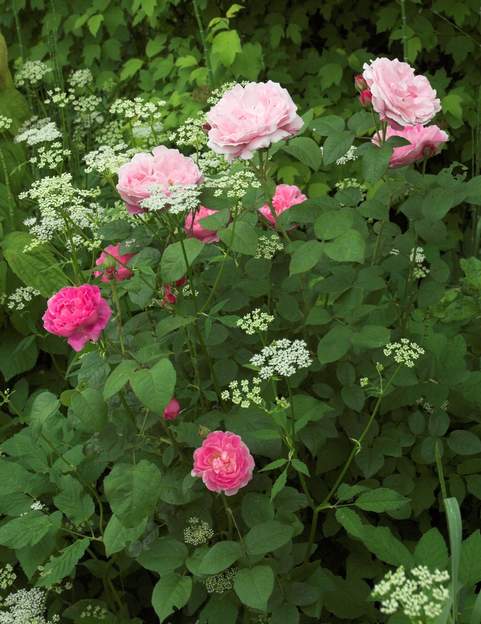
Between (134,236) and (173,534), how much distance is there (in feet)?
1.82

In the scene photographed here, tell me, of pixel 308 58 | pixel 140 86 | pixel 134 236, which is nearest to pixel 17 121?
pixel 140 86

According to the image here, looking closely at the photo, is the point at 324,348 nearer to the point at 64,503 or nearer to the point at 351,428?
the point at 351,428

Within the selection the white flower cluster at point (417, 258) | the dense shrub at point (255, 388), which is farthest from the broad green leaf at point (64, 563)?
the white flower cluster at point (417, 258)

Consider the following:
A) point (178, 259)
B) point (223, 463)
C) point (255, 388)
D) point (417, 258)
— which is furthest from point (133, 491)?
point (417, 258)

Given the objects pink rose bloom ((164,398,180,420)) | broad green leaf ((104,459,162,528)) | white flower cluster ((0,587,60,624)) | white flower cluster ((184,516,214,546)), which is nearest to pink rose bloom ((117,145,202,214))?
pink rose bloom ((164,398,180,420))

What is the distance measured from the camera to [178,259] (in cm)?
145

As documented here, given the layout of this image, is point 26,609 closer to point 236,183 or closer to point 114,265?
point 114,265

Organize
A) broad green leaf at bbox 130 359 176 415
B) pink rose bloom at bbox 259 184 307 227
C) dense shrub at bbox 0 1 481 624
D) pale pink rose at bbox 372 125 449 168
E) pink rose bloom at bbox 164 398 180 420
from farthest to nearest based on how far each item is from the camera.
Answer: pink rose bloom at bbox 259 184 307 227, pale pink rose at bbox 372 125 449 168, pink rose bloom at bbox 164 398 180 420, dense shrub at bbox 0 1 481 624, broad green leaf at bbox 130 359 176 415

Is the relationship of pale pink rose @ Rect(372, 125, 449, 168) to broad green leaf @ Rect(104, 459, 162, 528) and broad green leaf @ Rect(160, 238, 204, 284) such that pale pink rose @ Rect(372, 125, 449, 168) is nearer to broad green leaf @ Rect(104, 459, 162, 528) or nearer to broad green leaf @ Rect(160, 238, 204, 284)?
broad green leaf @ Rect(160, 238, 204, 284)

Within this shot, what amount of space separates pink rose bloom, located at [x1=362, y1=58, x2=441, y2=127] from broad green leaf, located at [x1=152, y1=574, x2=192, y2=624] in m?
0.85

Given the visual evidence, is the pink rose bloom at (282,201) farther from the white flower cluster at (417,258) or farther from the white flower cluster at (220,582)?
the white flower cluster at (220,582)

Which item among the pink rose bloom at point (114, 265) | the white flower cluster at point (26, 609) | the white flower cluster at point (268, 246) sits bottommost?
the white flower cluster at point (26, 609)

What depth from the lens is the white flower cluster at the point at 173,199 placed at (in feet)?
4.52

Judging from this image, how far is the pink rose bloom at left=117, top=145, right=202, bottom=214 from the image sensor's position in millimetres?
1445
